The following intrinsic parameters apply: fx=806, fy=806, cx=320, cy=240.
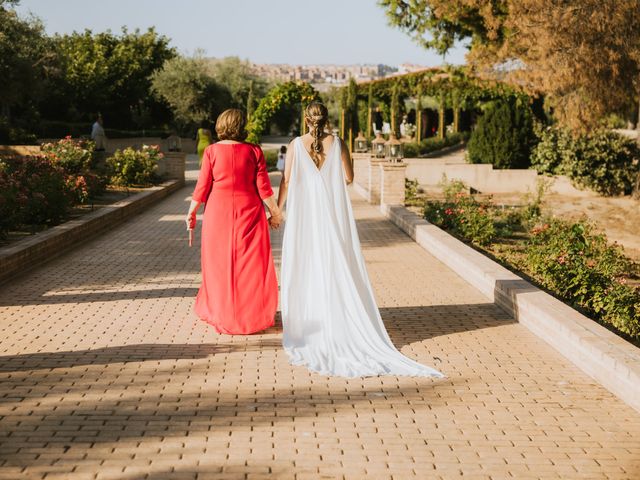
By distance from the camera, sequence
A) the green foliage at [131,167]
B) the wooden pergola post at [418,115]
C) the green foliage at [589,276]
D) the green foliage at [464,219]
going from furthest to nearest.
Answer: the wooden pergola post at [418,115] → the green foliage at [131,167] → the green foliage at [464,219] → the green foliage at [589,276]

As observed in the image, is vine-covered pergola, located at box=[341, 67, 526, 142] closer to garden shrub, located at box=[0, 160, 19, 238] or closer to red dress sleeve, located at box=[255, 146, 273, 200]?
garden shrub, located at box=[0, 160, 19, 238]

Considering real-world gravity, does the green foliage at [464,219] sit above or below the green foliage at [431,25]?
below

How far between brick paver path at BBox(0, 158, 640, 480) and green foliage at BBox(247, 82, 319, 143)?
21.5 meters

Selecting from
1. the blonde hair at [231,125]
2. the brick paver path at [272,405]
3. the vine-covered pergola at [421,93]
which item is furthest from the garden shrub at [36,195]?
the vine-covered pergola at [421,93]

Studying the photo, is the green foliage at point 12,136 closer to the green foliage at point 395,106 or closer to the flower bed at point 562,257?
the green foliage at point 395,106

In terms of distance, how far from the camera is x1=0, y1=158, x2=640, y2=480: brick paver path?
419 cm

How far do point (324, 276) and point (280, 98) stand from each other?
23.2m

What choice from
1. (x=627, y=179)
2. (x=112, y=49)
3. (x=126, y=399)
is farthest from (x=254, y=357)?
(x=112, y=49)

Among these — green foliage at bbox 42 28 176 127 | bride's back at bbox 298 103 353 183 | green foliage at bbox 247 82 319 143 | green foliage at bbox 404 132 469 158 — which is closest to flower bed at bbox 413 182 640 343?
bride's back at bbox 298 103 353 183

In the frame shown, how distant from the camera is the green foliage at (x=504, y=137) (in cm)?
2631

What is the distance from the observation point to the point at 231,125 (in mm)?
6809

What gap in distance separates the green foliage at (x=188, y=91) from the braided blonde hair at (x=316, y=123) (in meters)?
42.2

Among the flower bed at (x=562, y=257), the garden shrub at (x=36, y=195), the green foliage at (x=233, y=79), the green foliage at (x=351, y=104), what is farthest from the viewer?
the green foliage at (x=233, y=79)

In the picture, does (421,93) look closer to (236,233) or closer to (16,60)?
(16,60)
